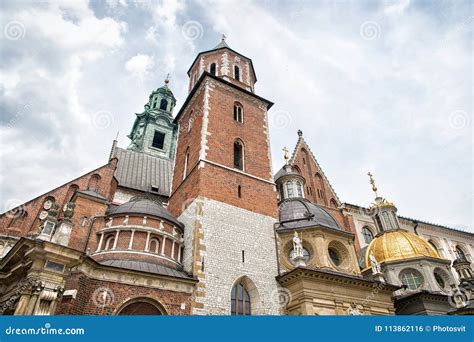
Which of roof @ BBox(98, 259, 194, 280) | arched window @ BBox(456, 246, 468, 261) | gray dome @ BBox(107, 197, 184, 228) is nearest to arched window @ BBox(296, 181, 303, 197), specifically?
gray dome @ BBox(107, 197, 184, 228)

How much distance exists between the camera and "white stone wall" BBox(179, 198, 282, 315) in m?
14.3

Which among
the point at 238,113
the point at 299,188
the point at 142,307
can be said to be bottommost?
the point at 142,307

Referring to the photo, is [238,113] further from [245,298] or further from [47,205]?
[47,205]

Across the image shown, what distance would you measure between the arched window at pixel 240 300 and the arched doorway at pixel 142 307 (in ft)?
10.3

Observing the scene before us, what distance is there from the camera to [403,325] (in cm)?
891

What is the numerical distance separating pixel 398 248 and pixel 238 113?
14.2m

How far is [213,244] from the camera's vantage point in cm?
1555

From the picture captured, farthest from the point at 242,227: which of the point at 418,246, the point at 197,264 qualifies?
the point at 418,246

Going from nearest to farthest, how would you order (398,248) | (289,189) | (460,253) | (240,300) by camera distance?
(240,300) < (398,248) < (289,189) < (460,253)

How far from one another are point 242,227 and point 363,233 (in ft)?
58.0

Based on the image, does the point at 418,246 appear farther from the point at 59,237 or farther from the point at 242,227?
the point at 59,237

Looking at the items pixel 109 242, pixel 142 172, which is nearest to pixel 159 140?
pixel 142 172

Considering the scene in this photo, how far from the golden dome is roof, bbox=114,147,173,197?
15.4 meters

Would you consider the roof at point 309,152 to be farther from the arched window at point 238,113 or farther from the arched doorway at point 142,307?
the arched doorway at point 142,307
